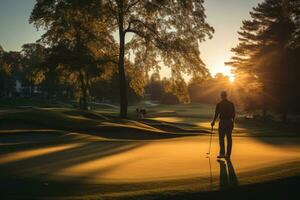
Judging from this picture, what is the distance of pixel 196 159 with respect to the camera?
1362 centimetres

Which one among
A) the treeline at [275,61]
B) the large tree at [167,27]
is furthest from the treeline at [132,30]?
the treeline at [275,61]

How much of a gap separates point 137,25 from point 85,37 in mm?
6052

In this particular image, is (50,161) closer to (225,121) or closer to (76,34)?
(225,121)

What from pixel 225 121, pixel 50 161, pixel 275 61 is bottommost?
pixel 50 161

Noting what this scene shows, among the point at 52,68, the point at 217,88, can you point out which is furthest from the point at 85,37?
the point at 217,88

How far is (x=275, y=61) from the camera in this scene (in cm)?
5856

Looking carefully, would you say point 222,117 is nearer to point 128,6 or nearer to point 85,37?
point 128,6

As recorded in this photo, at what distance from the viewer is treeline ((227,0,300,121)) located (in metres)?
56.1

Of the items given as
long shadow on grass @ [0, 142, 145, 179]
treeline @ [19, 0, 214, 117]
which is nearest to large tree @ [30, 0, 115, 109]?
treeline @ [19, 0, 214, 117]

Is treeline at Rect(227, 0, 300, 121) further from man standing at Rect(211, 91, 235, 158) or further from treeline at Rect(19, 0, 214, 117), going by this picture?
man standing at Rect(211, 91, 235, 158)

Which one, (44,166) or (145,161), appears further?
(145,161)

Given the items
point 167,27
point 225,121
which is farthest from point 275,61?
point 225,121

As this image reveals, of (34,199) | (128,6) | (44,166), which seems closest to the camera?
(34,199)

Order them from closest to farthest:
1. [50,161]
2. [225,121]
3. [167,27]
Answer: [50,161] → [225,121] → [167,27]
